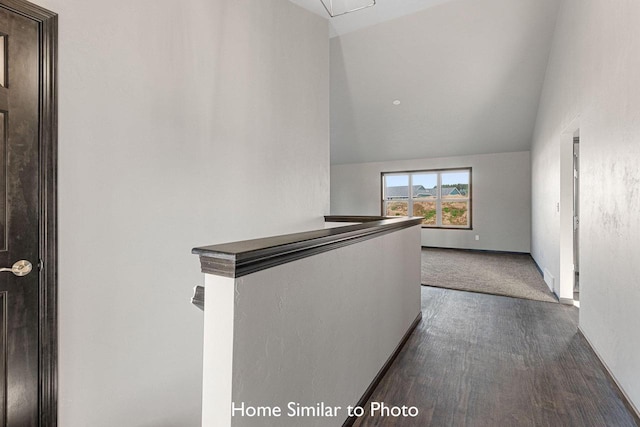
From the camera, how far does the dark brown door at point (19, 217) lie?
1.44 metres

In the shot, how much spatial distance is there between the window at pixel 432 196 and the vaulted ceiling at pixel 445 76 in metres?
0.66

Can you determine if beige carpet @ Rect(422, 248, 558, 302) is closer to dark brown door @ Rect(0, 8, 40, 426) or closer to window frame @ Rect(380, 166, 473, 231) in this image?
window frame @ Rect(380, 166, 473, 231)

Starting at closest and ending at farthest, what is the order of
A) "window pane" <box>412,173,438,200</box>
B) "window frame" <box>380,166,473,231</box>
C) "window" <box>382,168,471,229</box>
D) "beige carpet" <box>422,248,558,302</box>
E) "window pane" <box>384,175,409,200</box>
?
"beige carpet" <box>422,248,558,302</box>, "window frame" <box>380,166,473,231</box>, "window" <box>382,168,471,229</box>, "window pane" <box>412,173,438,200</box>, "window pane" <box>384,175,409,200</box>

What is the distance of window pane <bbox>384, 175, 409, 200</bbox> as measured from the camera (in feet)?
27.8

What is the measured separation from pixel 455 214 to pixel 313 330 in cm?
740

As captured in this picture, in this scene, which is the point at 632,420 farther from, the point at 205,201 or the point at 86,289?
the point at 86,289

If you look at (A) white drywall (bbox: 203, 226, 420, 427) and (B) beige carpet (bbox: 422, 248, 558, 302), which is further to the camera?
(B) beige carpet (bbox: 422, 248, 558, 302)

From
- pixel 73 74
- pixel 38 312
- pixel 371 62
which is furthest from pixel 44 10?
pixel 371 62

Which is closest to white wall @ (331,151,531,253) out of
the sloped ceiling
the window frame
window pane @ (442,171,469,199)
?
the window frame

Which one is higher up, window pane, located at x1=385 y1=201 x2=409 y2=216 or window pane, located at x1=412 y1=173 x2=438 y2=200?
window pane, located at x1=412 y1=173 x2=438 y2=200

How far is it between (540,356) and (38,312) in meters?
3.21

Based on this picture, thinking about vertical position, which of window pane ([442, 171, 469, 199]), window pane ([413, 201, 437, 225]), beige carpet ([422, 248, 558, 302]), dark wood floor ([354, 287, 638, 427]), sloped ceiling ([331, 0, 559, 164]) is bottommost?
dark wood floor ([354, 287, 638, 427])

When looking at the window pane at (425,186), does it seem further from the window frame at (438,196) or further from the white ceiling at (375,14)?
the white ceiling at (375,14)

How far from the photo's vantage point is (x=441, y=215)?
805 centimetres
